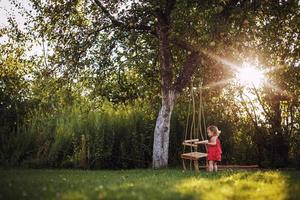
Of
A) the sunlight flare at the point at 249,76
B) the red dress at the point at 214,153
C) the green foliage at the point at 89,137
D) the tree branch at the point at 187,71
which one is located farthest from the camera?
the sunlight flare at the point at 249,76

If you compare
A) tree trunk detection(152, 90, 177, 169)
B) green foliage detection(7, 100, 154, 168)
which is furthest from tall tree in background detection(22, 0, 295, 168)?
green foliage detection(7, 100, 154, 168)

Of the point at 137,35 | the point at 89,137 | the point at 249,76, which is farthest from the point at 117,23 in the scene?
the point at 249,76

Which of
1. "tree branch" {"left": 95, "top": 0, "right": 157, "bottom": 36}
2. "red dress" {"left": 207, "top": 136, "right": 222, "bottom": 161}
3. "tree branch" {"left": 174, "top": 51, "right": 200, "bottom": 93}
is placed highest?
"tree branch" {"left": 95, "top": 0, "right": 157, "bottom": 36}

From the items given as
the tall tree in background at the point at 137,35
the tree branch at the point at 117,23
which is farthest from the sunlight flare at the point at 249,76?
the tree branch at the point at 117,23

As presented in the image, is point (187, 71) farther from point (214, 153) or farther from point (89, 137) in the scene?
point (89, 137)

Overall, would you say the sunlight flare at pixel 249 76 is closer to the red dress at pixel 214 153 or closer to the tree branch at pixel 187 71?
the tree branch at pixel 187 71

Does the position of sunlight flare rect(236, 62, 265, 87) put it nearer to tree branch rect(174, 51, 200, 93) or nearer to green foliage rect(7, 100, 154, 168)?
tree branch rect(174, 51, 200, 93)

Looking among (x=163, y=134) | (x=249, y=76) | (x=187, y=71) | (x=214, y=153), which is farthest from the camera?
(x=249, y=76)

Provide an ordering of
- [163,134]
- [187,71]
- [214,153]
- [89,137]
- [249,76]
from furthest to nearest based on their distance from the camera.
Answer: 1. [249,76]
2. [89,137]
3. [187,71]
4. [163,134]
5. [214,153]

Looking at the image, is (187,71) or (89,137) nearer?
(187,71)

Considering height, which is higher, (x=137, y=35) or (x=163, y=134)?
(x=137, y=35)

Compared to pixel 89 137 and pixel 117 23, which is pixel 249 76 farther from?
pixel 89 137

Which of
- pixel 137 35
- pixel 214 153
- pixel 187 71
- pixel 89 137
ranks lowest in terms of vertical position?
pixel 214 153

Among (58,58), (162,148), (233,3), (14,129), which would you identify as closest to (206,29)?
(233,3)
